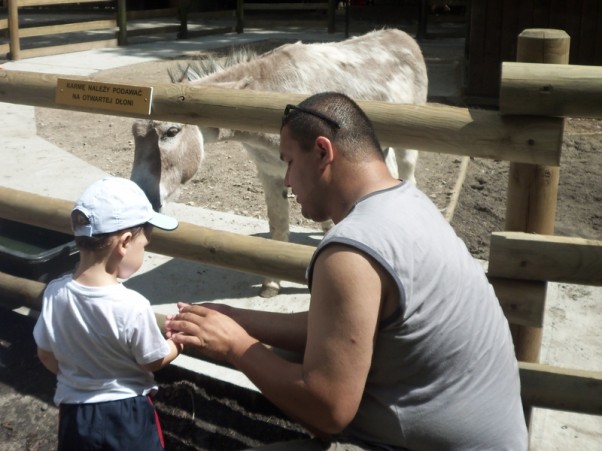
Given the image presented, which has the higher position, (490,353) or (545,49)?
(545,49)

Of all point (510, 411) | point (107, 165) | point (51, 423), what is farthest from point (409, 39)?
point (510, 411)

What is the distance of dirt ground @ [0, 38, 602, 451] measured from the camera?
3744mm

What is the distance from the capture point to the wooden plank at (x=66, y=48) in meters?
14.2

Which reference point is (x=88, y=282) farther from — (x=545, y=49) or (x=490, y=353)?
(x=545, y=49)

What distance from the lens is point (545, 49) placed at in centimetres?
306

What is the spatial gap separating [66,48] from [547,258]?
44.3 ft

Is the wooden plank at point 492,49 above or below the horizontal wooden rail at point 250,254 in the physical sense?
above

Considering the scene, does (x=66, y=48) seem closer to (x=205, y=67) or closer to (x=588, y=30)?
(x=588, y=30)

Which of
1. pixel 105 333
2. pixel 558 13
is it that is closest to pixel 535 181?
pixel 105 333

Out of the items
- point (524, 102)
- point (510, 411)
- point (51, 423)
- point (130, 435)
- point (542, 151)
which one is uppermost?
→ point (524, 102)

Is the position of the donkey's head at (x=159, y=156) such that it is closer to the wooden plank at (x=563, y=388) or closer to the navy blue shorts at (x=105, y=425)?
the navy blue shorts at (x=105, y=425)

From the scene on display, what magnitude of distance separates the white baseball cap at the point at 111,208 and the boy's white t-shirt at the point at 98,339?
20 cm

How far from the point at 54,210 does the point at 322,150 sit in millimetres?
2240

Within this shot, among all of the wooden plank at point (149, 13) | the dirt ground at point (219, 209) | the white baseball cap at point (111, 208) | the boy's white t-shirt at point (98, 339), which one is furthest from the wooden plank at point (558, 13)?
the wooden plank at point (149, 13)
